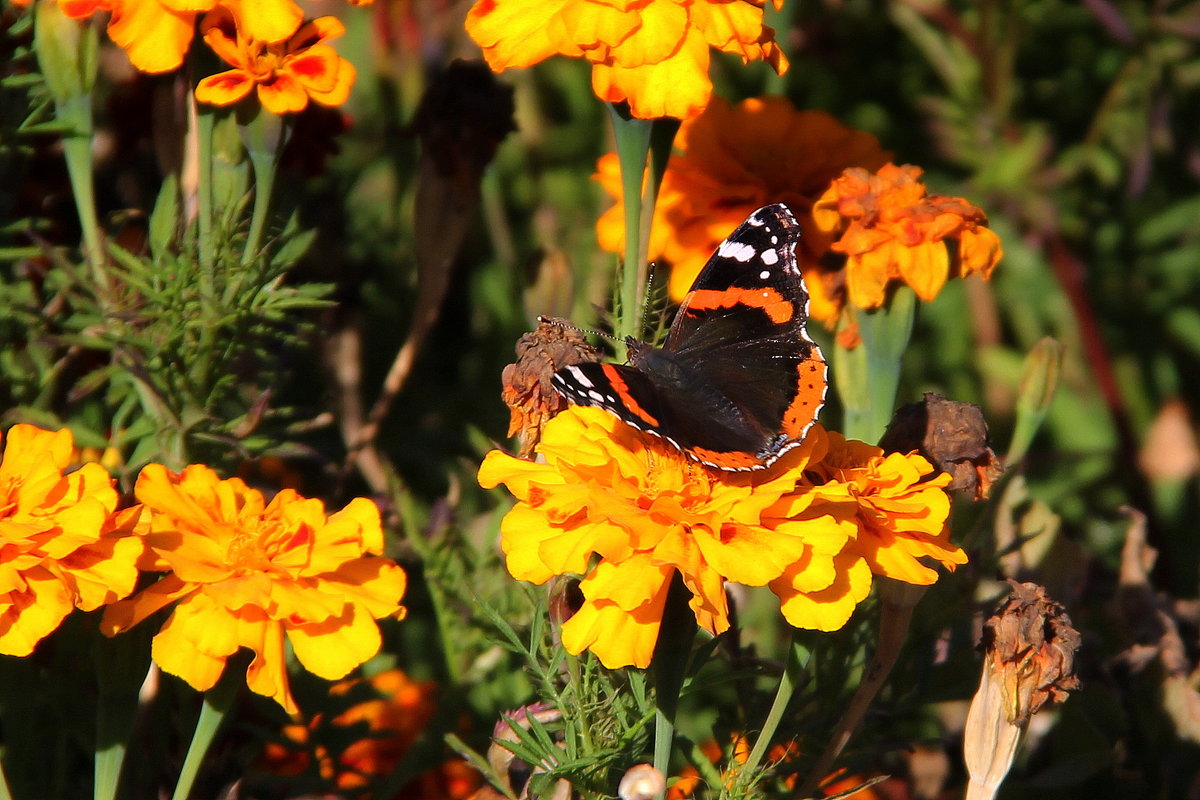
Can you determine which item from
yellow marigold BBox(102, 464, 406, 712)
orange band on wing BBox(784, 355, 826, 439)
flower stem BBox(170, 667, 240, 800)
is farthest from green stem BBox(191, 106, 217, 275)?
orange band on wing BBox(784, 355, 826, 439)

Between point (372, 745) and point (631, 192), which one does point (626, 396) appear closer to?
point (631, 192)

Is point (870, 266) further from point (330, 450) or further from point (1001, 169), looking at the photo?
point (1001, 169)

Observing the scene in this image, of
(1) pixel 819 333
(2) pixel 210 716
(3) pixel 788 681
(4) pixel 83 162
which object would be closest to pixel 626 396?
(3) pixel 788 681

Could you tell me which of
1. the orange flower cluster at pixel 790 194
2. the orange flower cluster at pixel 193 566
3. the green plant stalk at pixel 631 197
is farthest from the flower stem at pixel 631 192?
the orange flower cluster at pixel 193 566

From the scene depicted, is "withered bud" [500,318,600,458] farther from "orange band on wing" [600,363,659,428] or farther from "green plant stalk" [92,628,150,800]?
"green plant stalk" [92,628,150,800]

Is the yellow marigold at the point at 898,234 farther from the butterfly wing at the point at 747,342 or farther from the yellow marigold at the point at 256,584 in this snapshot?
the yellow marigold at the point at 256,584
